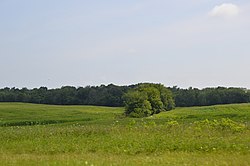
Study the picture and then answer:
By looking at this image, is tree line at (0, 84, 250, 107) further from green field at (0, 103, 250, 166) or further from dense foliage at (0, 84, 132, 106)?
green field at (0, 103, 250, 166)

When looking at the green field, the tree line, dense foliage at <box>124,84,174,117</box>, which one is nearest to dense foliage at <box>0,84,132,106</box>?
the tree line

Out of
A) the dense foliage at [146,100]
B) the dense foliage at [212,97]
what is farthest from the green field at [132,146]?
the dense foliage at [212,97]

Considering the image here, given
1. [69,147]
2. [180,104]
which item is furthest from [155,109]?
[69,147]

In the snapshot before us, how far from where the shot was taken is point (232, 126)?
23.4m

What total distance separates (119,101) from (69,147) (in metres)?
102

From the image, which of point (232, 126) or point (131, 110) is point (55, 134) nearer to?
point (232, 126)

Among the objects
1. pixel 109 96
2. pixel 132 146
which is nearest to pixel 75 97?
pixel 109 96

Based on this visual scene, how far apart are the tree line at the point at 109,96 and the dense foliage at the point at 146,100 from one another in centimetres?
2649

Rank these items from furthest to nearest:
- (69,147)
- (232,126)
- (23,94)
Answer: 1. (23,94)
2. (232,126)
3. (69,147)

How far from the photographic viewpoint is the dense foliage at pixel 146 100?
7250cm

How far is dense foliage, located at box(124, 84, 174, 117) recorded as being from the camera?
7250 cm

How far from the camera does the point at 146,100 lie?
247 ft

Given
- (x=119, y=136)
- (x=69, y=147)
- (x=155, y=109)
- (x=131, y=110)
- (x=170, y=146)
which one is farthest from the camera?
(x=155, y=109)

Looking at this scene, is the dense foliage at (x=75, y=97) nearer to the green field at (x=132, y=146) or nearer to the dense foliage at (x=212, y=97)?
the dense foliage at (x=212, y=97)
